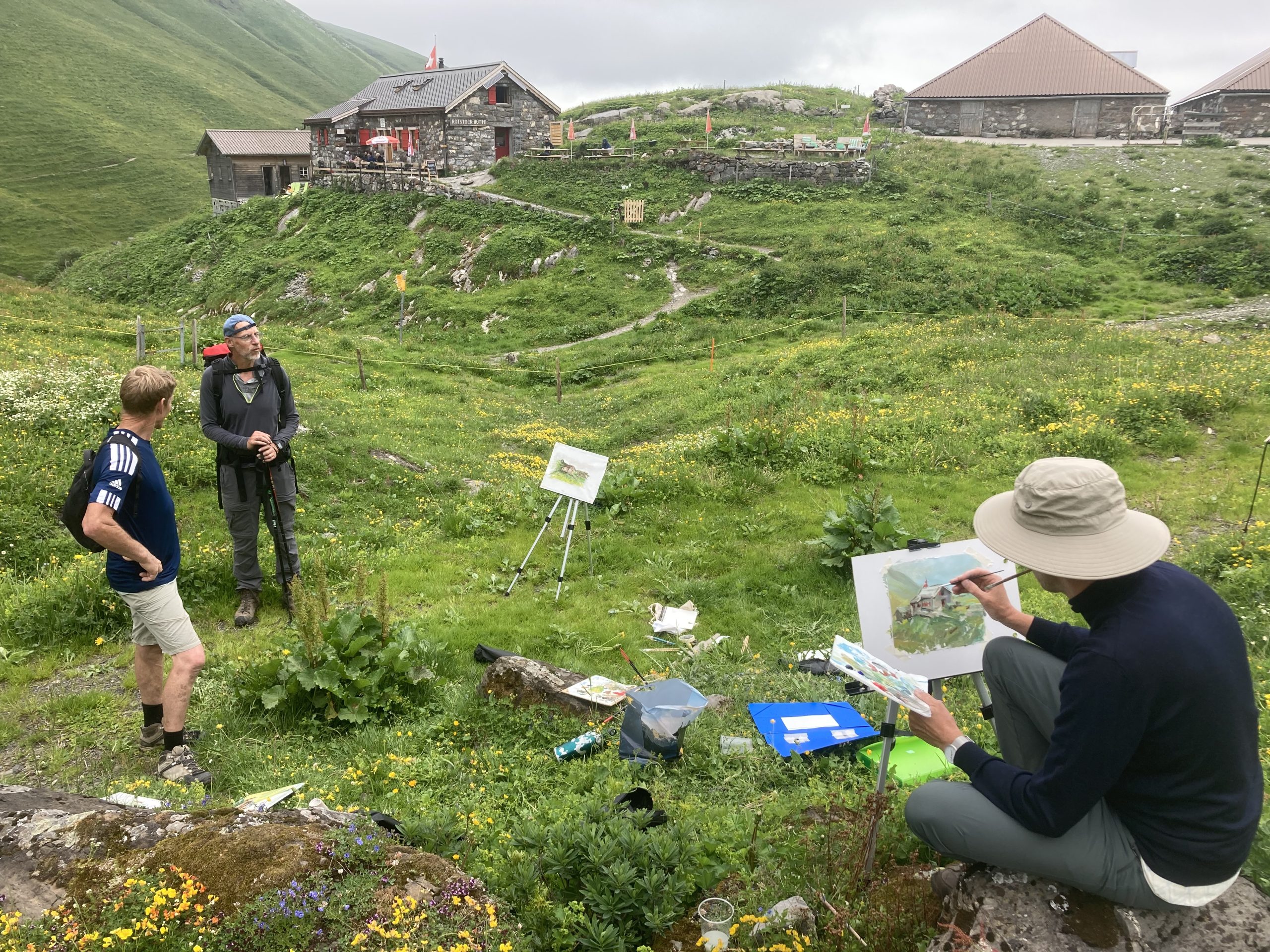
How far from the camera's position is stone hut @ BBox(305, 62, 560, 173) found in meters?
47.2

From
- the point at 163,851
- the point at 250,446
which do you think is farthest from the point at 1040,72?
the point at 163,851

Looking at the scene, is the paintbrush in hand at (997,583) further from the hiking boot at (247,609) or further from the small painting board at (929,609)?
the hiking boot at (247,609)

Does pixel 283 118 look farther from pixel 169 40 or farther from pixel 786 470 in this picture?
pixel 786 470

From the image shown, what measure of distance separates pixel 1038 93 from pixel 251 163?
170ft

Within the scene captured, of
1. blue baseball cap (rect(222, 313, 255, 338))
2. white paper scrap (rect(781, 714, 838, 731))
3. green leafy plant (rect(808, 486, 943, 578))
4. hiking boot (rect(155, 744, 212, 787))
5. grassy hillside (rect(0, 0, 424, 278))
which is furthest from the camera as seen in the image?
grassy hillside (rect(0, 0, 424, 278))

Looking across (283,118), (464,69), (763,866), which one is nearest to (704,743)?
(763,866)

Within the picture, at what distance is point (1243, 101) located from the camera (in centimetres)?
4288

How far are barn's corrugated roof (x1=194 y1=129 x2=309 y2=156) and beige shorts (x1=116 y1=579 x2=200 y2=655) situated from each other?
2315 inches

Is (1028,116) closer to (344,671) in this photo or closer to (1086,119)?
(1086,119)

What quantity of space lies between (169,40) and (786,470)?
148 metres

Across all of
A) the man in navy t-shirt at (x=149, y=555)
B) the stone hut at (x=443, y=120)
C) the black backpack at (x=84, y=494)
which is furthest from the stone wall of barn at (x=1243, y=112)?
the black backpack at (x=84, y=494)

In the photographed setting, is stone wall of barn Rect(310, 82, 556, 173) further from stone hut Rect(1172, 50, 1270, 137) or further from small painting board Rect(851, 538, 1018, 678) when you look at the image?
small painting board Rect(851, 538, 1018, 678)

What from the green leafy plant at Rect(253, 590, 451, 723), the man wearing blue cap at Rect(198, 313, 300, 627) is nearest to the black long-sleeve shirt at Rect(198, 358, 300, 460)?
the man wearing blue cap at Rect(198, 313, 300, 627)

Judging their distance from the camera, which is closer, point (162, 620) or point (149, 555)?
point (149, 555)
